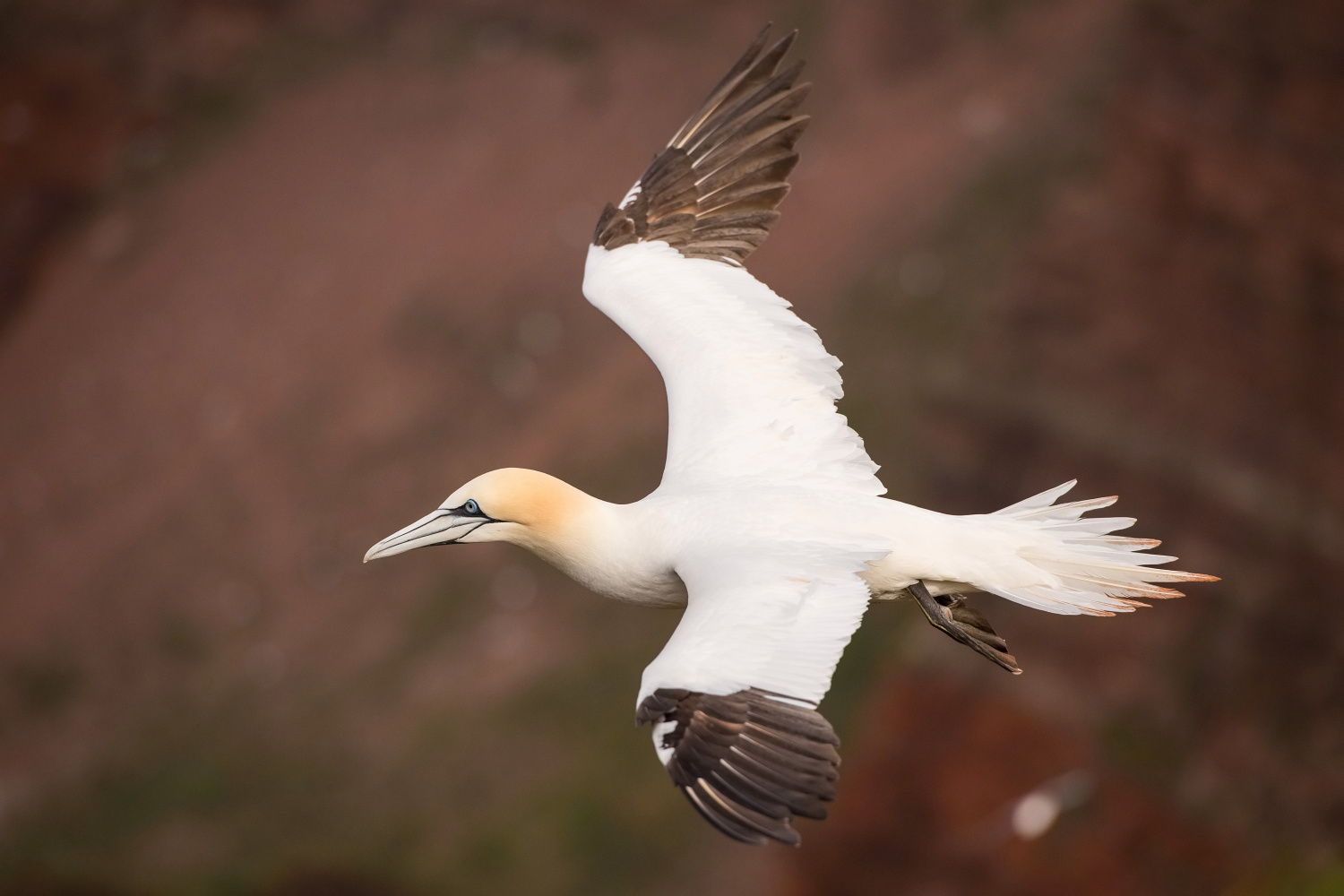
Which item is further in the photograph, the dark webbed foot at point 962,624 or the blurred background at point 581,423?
the blurred background at point 581,423

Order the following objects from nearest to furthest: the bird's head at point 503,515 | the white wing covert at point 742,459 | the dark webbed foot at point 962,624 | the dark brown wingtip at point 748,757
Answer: the dark brown wingtip at point 748,757, the white wing covert at point 742,459, the dark webbed foot at point 962,624, the bird's head at point 503,515

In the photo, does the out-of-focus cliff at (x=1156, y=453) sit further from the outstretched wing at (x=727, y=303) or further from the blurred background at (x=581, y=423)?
the outstretched wing at (x=727, y=303)

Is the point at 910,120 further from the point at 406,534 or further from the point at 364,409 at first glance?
the point at 406,534

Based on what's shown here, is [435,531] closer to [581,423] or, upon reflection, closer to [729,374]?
[729,374]

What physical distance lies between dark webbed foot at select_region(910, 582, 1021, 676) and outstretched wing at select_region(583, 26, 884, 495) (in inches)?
22.4

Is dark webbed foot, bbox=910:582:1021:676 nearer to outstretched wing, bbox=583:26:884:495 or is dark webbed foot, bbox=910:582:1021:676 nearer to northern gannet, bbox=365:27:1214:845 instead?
northern gannet, bbox=365:27:1214:845

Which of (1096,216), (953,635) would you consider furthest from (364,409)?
(953,635)

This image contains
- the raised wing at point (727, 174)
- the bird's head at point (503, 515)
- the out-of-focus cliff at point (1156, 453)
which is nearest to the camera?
the bird's head at point (503, 515)

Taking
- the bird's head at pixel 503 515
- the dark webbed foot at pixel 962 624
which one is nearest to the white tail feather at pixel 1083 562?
the dark webbed foot at pixel 962 624

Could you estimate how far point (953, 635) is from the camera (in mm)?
6281

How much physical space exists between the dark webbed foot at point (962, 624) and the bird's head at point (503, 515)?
169 centimetres

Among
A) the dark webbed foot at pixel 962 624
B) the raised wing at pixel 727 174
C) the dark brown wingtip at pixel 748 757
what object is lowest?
the dark brown wingtip at pixel 748 757

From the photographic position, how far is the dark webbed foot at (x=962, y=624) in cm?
608

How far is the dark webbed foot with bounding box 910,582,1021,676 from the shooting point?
6.08 meters
